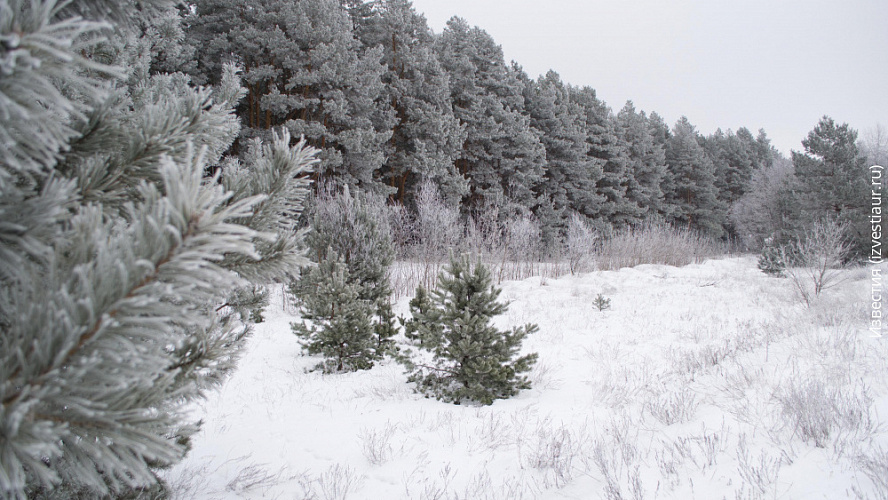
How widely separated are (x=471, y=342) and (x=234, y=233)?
3.42 metres

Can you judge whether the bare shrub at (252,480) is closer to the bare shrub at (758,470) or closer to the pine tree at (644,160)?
the bare shrub at (758,470)

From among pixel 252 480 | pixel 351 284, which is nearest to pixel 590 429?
pixel 252 480

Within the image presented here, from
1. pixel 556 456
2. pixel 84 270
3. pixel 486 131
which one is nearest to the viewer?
pixel 84 270

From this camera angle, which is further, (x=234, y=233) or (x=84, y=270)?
(x=234, y=233)

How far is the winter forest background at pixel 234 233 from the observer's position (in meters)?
0.90

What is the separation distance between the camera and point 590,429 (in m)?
3.63

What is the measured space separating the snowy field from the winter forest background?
83 mm

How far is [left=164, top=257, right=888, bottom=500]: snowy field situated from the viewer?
254 cm

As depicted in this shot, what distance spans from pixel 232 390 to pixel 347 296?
5.87 ft

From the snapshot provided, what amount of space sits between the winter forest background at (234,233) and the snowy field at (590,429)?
83mm

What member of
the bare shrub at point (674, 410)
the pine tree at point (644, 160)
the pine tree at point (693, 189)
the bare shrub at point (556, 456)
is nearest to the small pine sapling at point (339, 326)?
the bare shrub at point (556, 456)

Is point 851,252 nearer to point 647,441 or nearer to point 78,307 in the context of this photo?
point 647,441

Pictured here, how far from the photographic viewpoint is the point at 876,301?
722cm

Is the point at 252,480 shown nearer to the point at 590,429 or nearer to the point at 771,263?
the point at 590,429
